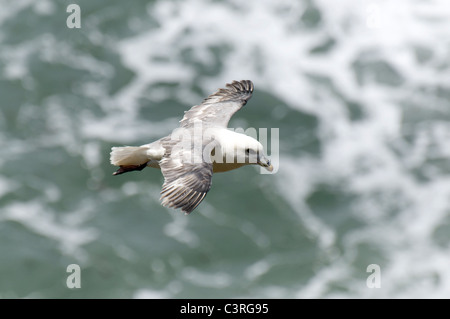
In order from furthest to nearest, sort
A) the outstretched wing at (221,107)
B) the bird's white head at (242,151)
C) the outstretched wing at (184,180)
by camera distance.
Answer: the outstretched wing at (221,107), the bird's white head at (242,151), the outstretched wing at (184,180)

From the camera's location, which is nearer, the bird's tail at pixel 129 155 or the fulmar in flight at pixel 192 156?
the fulmar in flight at pixel 192 156

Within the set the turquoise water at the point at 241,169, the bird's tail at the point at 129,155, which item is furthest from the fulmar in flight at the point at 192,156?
the turquoise water at the point at 241,169

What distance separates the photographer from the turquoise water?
67.9 feet

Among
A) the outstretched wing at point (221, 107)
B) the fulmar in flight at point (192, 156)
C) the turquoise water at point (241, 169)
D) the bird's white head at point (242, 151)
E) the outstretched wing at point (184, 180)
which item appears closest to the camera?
the outstretched wing at point (184, 180)

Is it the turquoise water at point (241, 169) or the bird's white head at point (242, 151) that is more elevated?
the turquoise water at point (241, 169)

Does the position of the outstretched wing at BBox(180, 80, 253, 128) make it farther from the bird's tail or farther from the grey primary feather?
the bird's tail

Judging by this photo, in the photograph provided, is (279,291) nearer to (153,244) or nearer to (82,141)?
(153,244)

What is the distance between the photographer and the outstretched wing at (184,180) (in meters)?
7.98

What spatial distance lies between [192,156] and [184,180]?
504 millimetres

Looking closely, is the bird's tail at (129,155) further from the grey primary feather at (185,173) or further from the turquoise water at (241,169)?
the turquoise water at (241,169)

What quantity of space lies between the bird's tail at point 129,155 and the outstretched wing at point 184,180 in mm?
465

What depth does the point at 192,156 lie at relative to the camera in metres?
8.58

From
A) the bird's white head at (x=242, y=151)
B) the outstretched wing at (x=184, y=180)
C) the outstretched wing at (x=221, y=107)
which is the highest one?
the outstretched wing at (x=221, y=107)

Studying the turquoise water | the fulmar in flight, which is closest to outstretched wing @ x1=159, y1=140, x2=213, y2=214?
the fulmar in flight
